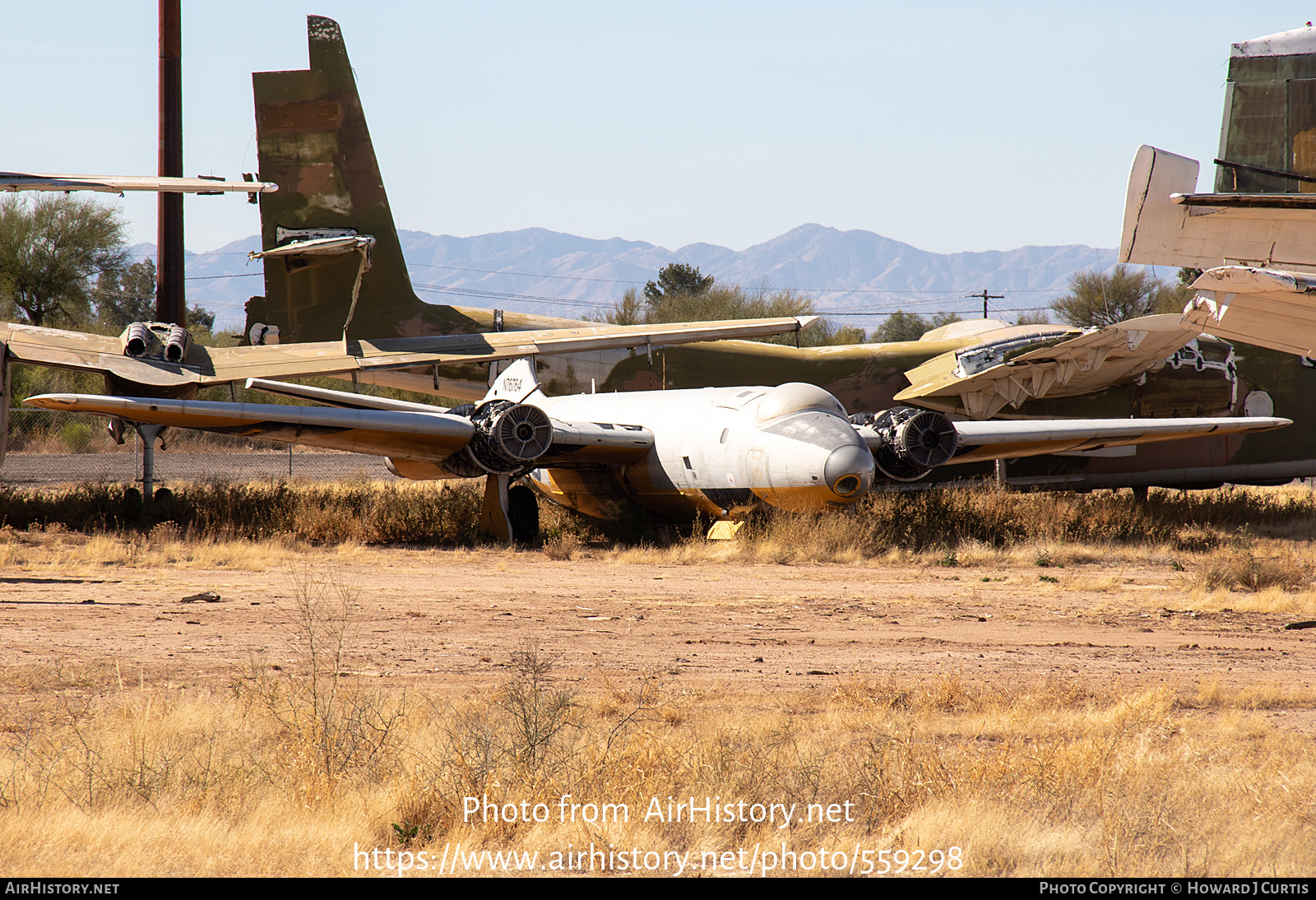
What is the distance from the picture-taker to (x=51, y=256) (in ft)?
165

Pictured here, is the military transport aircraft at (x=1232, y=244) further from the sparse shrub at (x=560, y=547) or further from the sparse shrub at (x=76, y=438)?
the sparse shrub at (x=76, y=438)

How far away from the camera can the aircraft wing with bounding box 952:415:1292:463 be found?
19.5 m

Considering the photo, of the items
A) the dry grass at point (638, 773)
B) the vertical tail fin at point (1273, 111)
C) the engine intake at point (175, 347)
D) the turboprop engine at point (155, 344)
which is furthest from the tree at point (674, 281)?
the dry grass at point (638, 773)

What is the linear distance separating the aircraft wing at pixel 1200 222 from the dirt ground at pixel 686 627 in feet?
11.2

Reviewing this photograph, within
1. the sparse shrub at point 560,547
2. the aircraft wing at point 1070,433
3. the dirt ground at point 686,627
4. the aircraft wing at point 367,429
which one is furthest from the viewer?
the aircraft wing at point 1070,433

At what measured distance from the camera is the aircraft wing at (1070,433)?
19.5 metres

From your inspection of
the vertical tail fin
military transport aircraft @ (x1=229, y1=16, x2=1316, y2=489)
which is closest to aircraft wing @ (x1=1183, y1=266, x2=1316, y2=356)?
the vertical tail fin

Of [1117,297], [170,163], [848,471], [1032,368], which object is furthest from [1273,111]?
[1117,297]

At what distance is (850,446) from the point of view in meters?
16.6

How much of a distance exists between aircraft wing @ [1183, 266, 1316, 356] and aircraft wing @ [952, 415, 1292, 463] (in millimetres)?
10258

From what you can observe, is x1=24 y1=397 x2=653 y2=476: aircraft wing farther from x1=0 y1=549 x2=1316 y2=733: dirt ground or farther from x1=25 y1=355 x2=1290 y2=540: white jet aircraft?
x1=0 y1=549 x2=1316 y2=733: dirt ground

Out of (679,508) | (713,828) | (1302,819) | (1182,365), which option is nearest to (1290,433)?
(1182,365)

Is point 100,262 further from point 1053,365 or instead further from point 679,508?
point 1053,365

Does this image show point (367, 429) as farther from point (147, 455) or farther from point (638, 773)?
point (638, 773)
